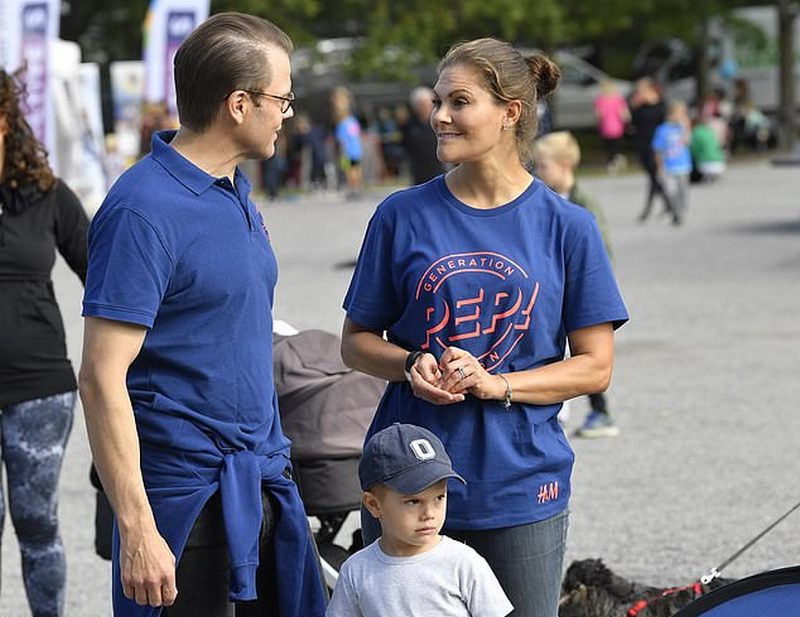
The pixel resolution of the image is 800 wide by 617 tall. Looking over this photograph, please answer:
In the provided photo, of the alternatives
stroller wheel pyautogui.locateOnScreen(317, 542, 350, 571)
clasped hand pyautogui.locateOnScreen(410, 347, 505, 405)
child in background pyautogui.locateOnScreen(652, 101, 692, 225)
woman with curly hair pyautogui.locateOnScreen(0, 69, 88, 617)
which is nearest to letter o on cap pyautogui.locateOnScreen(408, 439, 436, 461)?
clasped hand pyautogui.locateOnScreen(410, 347, 505, 405)

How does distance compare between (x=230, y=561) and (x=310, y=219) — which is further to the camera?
(x=310, y=219)

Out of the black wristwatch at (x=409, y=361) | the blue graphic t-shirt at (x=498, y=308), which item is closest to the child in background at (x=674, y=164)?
the blue graphic t-shirt at (x=498, y=308)

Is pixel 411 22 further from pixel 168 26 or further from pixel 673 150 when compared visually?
pixel 673 150

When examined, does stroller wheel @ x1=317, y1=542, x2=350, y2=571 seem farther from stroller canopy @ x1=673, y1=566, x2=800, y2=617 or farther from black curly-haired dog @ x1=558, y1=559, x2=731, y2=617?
stroller canopy @ x1=673, y1=566, x2=800, y2=617

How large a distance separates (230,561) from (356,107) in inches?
1458

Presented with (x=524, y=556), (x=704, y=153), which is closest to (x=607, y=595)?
(x=524, y=556)

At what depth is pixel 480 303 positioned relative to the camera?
355 cm

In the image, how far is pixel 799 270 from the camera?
16875 mm

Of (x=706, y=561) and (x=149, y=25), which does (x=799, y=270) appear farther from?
(x=149, y=25)

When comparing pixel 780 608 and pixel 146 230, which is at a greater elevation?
pixel 146 230

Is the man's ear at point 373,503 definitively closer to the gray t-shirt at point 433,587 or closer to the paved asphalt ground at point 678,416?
the gray t-shirt at point 433,587

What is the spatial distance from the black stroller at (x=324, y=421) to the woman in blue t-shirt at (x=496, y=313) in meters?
1.05

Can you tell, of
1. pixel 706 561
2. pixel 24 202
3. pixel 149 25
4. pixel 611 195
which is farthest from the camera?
pixel 611 195

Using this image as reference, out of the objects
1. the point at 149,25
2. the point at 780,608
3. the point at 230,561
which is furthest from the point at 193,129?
the point at 149,25
